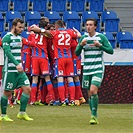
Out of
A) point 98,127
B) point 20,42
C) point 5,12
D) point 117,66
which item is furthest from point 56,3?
point 98,127

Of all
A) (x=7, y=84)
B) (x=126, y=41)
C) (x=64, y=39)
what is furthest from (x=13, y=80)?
(x=126, y=41)

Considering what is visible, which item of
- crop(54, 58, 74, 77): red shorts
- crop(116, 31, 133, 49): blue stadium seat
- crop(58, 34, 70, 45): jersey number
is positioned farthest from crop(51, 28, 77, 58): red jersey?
crop(116, 31, 133, 49): blue stadium seat

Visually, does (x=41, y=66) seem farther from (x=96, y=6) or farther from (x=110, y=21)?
(x=96, y=6)

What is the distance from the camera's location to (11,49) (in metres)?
11.1

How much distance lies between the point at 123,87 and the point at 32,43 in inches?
115

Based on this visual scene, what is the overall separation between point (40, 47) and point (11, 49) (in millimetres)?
4694

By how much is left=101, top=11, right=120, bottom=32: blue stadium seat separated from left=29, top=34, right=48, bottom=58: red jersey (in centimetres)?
643

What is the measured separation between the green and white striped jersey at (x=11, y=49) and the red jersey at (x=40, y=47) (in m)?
4.56

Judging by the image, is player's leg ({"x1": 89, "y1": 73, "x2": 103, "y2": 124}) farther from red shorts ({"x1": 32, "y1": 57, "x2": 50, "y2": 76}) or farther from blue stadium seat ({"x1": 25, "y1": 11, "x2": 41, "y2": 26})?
blue stadium seat ({"x1": 25, "y1": 11, "x2": 41, "y2": 26})

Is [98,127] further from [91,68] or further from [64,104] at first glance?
[64,104]

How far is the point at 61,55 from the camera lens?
51.4 feet

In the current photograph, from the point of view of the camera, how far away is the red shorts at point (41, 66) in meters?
15.9

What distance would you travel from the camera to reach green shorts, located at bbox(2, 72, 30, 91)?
11.1 m

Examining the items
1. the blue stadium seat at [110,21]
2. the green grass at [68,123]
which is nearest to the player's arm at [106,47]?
the green grass at [68,123]
